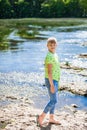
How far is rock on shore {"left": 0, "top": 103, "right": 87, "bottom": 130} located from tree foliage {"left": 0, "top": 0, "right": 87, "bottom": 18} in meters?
117

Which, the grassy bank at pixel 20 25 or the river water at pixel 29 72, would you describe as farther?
the grassy bank at pixel 20 25

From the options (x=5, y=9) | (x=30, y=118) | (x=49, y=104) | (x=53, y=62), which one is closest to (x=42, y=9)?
(x=5, y=9)

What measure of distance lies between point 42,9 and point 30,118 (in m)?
127

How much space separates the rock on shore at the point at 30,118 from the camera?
37.2 ft

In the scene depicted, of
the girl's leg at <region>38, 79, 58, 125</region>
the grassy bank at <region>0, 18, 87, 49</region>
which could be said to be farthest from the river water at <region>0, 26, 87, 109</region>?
the grassy bank at <region>0, 18, 87, 49</region>

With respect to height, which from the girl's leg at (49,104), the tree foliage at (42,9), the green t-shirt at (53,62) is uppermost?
the green t-shirt at (53,62)

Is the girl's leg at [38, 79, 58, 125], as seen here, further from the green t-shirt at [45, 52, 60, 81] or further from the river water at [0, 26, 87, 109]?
the river water at [0, 26, 87, 109]

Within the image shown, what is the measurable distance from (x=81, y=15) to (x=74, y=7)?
642 centimetres

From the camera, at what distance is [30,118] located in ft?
40.2

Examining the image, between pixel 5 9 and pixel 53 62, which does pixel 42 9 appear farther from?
pixel 53 62

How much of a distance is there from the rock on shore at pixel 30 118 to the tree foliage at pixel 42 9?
117 meters

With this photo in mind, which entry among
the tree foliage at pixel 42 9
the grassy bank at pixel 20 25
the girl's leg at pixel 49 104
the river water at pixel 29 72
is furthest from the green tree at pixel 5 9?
the girl's leg at pixel 49 104

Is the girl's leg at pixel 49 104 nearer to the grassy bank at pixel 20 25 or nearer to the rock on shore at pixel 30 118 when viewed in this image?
the rock on shore at pixel 30 118

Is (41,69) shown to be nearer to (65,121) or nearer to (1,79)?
(1,79)
